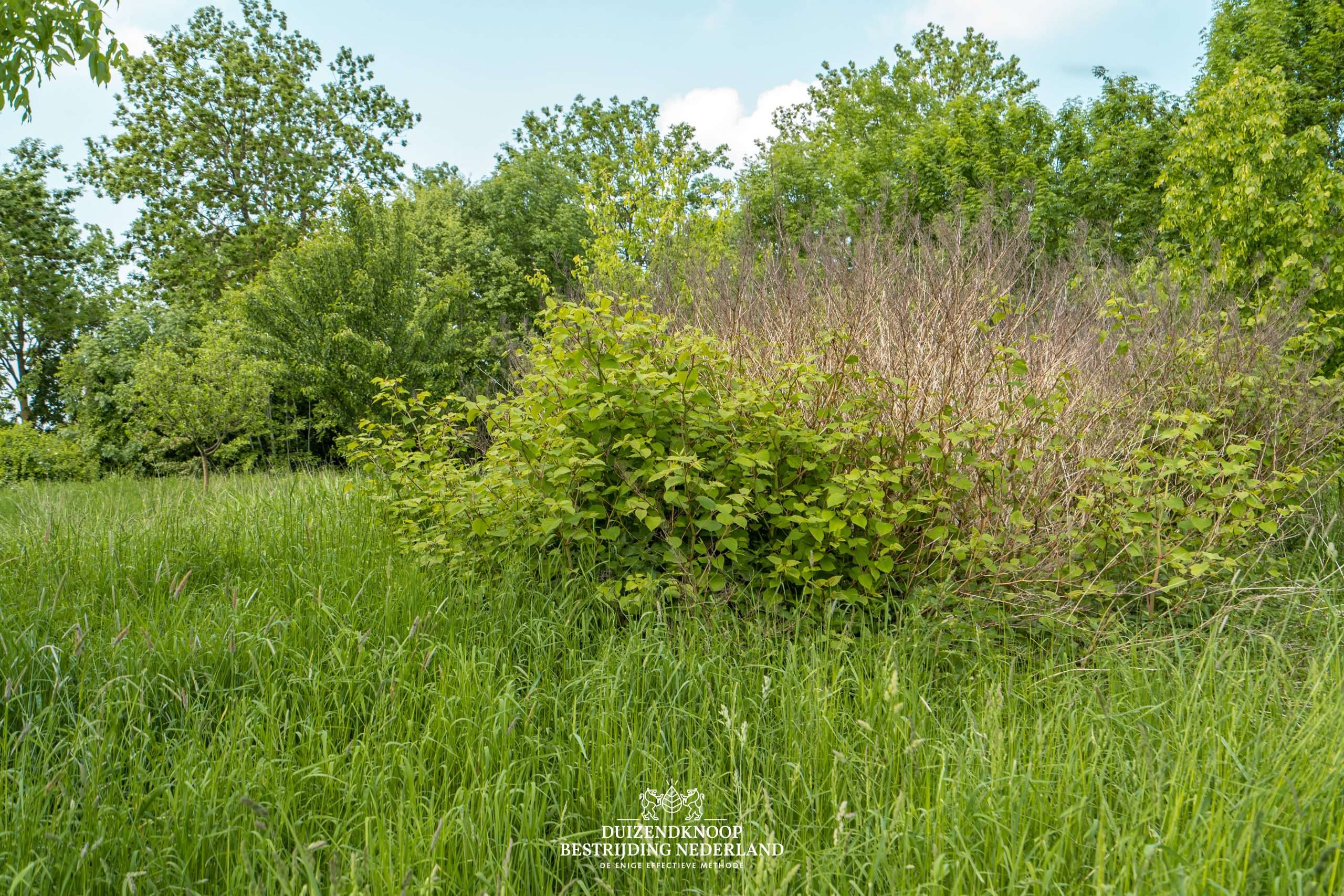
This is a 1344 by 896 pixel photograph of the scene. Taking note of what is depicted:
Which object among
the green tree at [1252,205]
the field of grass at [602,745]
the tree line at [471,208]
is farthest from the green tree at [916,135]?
the field of grass at [602,745]

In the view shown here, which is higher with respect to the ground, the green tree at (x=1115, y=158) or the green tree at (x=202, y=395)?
the green tree at (x=1115, y=158)

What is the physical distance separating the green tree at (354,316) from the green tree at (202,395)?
7.27 ft

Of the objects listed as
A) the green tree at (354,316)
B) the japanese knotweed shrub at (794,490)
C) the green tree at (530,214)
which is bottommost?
the japanese knotweed shrub at (794,490)

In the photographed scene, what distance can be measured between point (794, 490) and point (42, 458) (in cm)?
1526

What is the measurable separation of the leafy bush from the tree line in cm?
33

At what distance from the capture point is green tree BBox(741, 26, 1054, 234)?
67.7 feet

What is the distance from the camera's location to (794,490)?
13.2 ft

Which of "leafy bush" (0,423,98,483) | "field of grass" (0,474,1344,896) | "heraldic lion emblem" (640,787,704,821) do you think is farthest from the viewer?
Result: "leafy bush" (0,423,98,483)

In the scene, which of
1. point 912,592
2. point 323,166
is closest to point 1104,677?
point 912,592

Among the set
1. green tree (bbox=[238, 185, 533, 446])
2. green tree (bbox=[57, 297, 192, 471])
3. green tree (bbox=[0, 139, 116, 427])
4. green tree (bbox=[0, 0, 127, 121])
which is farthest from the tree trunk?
green tree (bbox=[0, 0, 127, 121])

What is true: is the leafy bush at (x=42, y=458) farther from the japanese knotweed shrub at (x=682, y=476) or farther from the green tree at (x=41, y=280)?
the japanese knotweed shrub at (x=682, y=476)

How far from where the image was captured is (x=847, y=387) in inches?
165

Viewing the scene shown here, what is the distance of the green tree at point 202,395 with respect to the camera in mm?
9148

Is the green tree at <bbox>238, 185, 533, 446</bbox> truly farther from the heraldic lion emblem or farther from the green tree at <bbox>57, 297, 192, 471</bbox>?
the heraldic lion emblem
